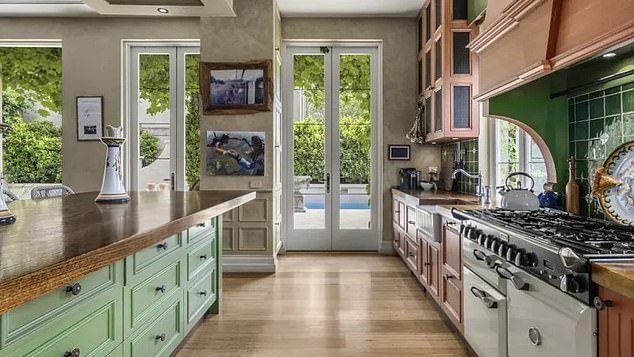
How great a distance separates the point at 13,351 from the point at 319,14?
5.10 meters

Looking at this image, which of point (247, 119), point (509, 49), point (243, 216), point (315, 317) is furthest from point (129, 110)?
point (509, 49)

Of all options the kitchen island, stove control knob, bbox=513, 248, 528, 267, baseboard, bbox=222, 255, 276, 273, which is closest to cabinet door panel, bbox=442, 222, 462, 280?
stove control knob, bbox=513, 248, 528, 267

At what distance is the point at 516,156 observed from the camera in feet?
11.4

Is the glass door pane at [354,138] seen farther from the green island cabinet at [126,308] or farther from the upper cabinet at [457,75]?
the green island cabinet at [126,308]

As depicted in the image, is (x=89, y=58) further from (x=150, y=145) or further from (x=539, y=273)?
(x=539, y=273)

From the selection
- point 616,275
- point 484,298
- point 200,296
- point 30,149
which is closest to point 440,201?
point 484,298

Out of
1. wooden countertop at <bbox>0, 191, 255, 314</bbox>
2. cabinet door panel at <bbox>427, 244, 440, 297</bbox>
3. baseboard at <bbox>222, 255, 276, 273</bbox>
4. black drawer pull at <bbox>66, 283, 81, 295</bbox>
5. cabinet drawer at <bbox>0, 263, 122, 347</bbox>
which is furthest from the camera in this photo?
baseboard at <bbox>222, 255, 276, 273</bbox>

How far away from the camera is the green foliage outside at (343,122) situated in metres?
5.73

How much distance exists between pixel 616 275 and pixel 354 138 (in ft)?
15.5

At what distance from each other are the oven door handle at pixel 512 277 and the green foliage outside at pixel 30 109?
588 cm

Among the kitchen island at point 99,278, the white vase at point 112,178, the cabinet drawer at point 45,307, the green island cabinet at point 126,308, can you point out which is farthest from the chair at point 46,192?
the cabinet drawer at point 45,307

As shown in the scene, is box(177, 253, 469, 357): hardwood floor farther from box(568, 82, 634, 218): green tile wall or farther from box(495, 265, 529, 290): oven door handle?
box(568, 82, 634, 218): green tile wall

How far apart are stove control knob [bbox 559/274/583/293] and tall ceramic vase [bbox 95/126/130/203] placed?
224 centimetres

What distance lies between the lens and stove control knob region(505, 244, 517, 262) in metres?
1.71
